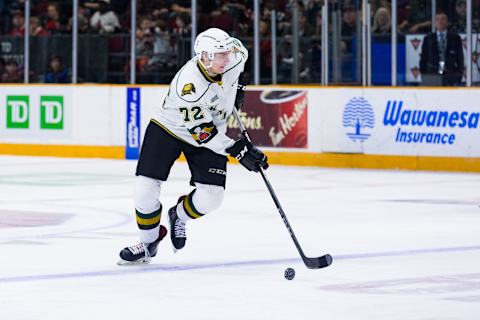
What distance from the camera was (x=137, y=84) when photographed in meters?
17.7

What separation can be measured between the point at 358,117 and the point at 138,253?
8630 mm

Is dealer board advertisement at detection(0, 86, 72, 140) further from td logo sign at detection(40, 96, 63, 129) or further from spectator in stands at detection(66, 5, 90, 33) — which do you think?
spectator in stands at detection(66, 5, 90, 33)

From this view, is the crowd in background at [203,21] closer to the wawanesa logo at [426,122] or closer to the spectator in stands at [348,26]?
the spectator in stands at [348,26]

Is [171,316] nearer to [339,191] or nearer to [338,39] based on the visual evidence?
[339,191]

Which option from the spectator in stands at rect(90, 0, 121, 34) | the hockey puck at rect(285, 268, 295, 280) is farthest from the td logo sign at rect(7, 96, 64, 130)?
the hockey puck at rect(285, 268, 295, 280)

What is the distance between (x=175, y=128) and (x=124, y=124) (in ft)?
33.9

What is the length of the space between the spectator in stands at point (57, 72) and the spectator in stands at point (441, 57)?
16.8 feet

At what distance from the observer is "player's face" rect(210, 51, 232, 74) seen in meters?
7.13

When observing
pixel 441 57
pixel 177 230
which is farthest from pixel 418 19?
pixel 177 230

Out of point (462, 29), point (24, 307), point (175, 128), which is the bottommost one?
point (24, 307)

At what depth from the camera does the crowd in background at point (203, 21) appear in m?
15.2

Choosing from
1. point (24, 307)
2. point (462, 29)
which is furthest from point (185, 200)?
point (462, 29)

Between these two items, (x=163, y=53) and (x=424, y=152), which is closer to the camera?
(x=424, y=152)

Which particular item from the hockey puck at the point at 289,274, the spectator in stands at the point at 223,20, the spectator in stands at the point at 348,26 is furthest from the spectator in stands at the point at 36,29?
the hockey puck at the point at 289,274
